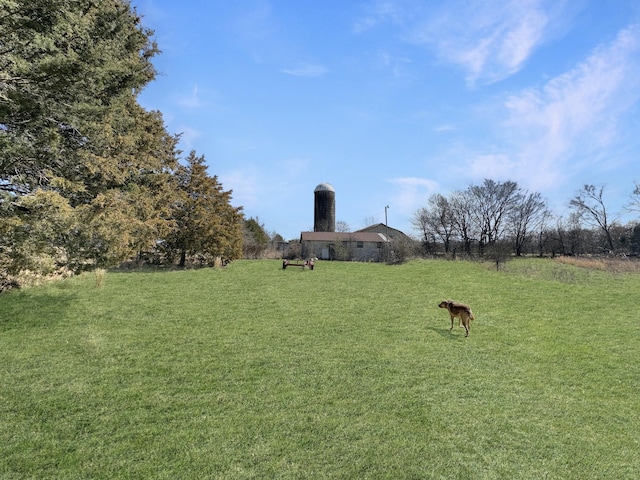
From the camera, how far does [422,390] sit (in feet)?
17.3

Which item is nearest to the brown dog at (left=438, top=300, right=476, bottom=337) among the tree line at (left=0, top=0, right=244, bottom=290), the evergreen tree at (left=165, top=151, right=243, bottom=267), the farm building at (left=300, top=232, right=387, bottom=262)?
the tree line at (left=0, top=0, right=244, bottom=290)

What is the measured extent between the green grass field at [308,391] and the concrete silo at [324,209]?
31847 mm

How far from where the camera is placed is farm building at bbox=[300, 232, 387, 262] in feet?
112

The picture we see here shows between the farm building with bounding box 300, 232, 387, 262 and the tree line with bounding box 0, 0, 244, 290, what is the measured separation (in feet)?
77.3

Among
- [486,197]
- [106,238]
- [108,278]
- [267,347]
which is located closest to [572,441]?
[267,347]

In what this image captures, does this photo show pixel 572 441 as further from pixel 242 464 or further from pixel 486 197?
pixel 486 197

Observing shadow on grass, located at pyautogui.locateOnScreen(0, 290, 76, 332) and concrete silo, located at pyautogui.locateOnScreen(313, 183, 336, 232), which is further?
concrete silo, located at pyautogui.locateOnScreen(313, 183, 336, 232)

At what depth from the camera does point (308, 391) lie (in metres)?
5.16

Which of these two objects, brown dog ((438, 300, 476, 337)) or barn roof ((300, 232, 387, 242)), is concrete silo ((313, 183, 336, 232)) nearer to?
barn roof ((300, 232, 387, 242))

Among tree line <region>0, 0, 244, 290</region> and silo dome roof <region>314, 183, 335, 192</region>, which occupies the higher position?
silo dome roof <region>314, 183, 335, 192</region>

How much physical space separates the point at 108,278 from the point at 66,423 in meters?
11.1

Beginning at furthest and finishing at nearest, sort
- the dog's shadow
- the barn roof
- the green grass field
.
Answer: the barn roof → the dog's shadow → the green grass field

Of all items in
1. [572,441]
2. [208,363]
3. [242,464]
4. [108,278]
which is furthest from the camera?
[108,278]

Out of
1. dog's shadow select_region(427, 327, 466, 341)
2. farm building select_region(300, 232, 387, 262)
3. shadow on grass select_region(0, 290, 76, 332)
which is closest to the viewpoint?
shadow on grass select_region(0, 290, 76, 332)
